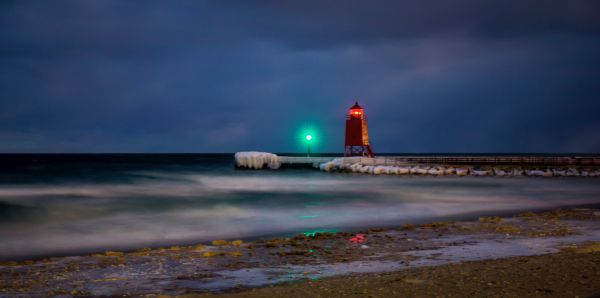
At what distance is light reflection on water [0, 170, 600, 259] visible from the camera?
13.7 m

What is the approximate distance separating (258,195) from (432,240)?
56.9 feet

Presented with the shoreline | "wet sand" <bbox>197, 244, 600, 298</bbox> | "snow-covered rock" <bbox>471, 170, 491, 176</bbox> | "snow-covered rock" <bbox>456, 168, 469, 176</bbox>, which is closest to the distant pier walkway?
"snow-covered rock" <bbox>456, 168, 469, 176</bbox>

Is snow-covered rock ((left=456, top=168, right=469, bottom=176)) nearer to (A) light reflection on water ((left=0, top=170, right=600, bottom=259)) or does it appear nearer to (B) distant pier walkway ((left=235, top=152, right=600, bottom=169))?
(A) light reflection on water ((left=0, top=170, right=600, bottom=259))

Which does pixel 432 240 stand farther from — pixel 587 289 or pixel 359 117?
pixel 359 117

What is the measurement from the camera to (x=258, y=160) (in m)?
52.7

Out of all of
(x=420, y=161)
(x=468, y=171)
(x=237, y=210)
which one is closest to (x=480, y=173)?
(x=468, y=171)

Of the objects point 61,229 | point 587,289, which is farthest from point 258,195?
point 587,289

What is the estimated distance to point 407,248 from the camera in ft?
31.8

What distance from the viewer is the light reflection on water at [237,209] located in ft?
44.9

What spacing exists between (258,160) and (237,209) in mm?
31924

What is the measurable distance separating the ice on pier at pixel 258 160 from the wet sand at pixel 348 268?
4053 centimetres

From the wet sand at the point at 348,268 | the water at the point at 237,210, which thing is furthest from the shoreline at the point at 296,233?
the wet sand at the point at 348,268

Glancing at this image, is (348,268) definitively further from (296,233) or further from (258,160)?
(258,160)

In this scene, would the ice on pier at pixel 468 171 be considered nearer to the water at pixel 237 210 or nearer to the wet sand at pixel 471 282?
the water at pixel 237 210
